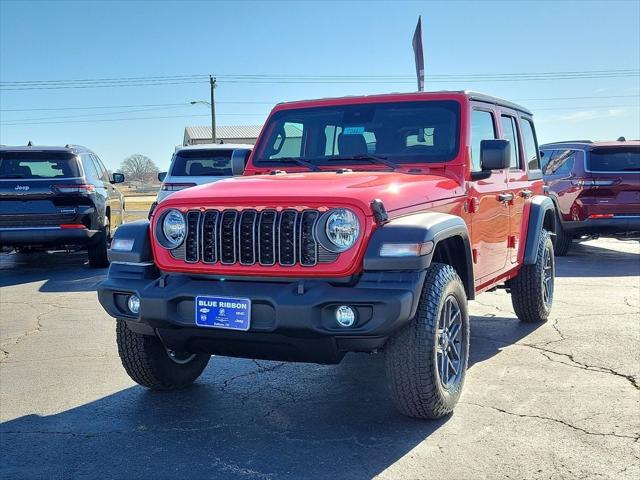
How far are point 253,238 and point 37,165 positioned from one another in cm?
728

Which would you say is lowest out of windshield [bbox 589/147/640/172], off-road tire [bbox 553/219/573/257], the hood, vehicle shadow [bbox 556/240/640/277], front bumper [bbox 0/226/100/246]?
vehicle shadow [bbox 556/240/640/277]

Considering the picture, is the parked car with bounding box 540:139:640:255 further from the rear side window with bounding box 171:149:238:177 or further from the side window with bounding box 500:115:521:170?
the rear side window with bounding box 171:149:238:177

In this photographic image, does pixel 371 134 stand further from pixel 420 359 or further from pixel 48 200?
pixel 48 200

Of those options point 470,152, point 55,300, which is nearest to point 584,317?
point 470,152

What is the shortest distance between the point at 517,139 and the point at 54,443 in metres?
4.47

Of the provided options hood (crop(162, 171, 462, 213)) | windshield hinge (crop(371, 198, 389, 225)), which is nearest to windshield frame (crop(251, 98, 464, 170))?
hood (crop(162, 171, 462, 213))

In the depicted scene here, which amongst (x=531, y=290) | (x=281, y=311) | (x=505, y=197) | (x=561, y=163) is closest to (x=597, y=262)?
(x=561, y=163)

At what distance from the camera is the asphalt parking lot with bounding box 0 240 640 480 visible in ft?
11.3

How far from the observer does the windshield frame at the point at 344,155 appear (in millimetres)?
4824

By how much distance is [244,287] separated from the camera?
12.2 feet

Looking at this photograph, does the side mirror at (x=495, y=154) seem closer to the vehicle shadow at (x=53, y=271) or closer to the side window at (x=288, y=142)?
the side window at (x=288, y=142)

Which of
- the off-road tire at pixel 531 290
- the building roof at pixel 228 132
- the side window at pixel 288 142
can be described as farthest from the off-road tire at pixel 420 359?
the building roof at pixel 228 132

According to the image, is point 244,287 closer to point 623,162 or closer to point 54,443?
point 54,443

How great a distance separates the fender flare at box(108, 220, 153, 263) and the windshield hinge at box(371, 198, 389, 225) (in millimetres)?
1369
